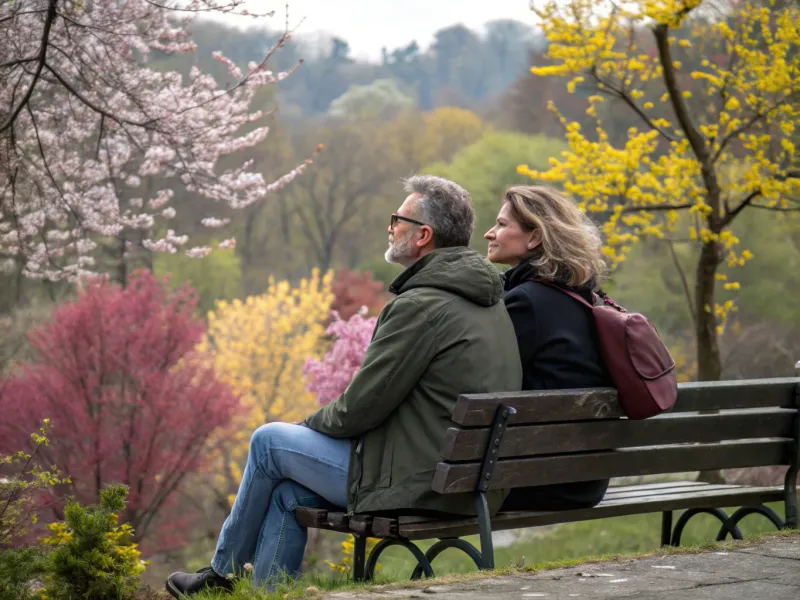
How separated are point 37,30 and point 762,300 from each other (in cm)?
2027

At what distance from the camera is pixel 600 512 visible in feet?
14.2

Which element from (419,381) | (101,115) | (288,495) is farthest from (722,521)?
(101,115)

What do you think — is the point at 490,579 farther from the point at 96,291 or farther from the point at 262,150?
the point at 262,150

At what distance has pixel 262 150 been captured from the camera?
144 feet

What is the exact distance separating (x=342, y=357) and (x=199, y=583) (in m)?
11.3

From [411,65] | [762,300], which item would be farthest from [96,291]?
[411,65]

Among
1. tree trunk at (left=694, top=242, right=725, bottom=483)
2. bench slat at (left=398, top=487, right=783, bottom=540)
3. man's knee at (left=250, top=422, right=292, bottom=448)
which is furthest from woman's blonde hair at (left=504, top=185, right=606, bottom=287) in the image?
tree trunk at (left=694, top=242, right=725, bottom=483)

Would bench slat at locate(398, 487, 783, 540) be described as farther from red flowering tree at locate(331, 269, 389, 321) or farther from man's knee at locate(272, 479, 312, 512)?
red flowering tree at locate(331, 269, 389, 321)

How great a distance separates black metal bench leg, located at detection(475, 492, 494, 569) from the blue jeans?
0.51 metres

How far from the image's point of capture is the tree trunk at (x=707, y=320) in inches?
418

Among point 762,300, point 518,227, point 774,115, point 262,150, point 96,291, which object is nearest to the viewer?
point 518,227

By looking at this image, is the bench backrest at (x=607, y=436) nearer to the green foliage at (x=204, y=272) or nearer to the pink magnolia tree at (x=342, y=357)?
the pink magnolia tree at (x=342, y=357)

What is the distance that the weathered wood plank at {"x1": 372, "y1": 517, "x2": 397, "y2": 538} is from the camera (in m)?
3.71

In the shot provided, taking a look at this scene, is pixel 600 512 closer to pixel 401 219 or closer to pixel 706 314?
pixel 401 219
